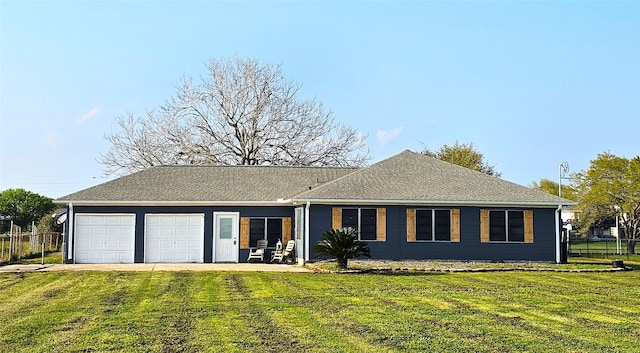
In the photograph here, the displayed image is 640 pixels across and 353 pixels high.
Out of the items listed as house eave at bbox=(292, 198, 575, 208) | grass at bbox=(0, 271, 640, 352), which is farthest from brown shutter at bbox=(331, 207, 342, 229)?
grass at bbox=(0, 271, 640, 352)

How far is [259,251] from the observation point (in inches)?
989

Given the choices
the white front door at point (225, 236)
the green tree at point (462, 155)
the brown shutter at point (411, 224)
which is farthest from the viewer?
the green tree at point (462, 155)

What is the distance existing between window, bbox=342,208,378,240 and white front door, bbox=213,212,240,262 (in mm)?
4212

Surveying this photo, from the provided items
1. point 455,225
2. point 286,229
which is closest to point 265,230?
point 286,229

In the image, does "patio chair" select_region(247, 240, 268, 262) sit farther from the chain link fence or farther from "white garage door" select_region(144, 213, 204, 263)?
the chain link fence

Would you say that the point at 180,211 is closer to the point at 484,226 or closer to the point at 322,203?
the point at 322,203

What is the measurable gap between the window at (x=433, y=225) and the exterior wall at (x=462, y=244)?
247 mm

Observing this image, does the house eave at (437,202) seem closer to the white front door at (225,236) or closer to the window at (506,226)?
the window at (506,226)

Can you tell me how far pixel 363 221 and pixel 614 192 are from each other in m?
22.4

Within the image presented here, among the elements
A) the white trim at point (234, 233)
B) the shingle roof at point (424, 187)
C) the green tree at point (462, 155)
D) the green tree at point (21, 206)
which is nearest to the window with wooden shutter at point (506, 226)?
the shingle roof at point (424, 187)

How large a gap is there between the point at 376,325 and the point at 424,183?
15.6 metres

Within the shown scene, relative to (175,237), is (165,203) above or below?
above

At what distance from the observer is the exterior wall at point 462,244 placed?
78.1 feet

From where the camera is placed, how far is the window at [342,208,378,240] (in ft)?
78.5
